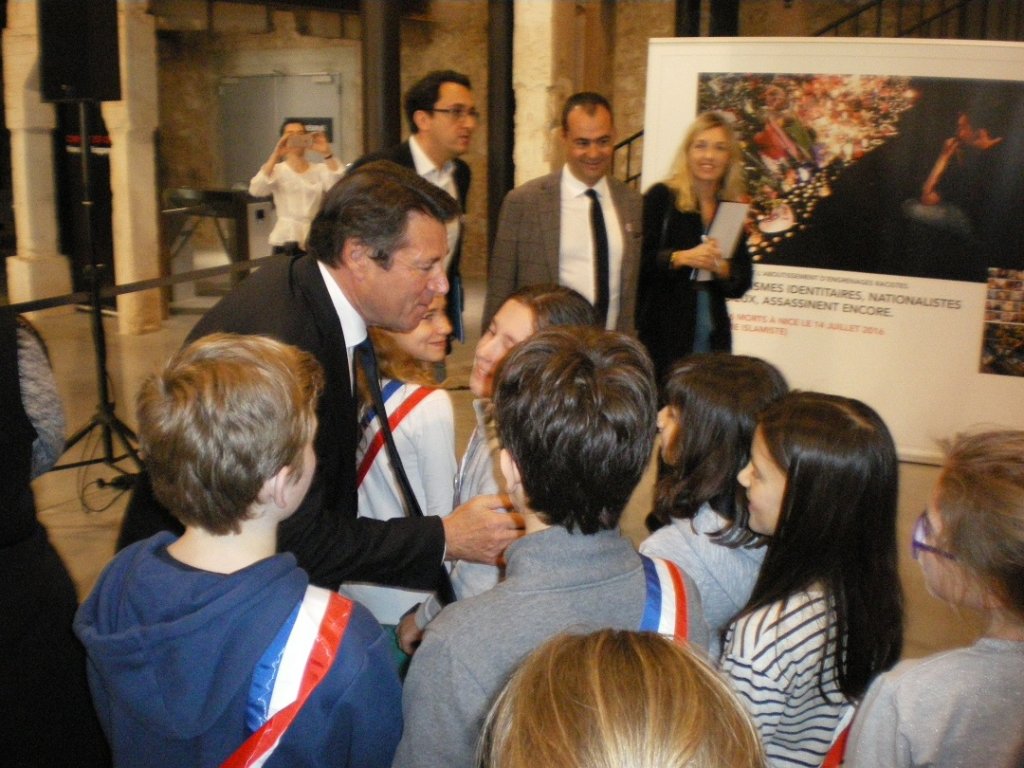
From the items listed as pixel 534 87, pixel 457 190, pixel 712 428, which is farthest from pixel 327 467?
pixel 534 87

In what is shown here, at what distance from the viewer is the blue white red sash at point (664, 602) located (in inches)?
49.9

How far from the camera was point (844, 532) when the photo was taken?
1.64 meters

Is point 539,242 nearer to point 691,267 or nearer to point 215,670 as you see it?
point 691,267

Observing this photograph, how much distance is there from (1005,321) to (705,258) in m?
1.98

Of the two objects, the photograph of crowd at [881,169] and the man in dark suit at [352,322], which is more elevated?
the photograph of crowd at [881,169]

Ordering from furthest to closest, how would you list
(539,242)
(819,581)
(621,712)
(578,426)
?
(539,242), (819,581), (578,426), (621,712)

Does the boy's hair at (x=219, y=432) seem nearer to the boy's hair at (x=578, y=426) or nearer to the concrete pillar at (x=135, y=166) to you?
the boy's hair at (x=578, y=426)

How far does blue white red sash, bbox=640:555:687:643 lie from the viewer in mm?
1269

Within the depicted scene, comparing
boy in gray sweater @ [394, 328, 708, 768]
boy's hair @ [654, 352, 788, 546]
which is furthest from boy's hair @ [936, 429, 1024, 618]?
boy's hair @ [654, 352, 788, 546]

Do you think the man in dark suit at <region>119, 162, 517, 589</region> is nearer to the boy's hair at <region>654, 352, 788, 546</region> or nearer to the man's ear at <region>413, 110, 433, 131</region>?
the boy's hair at <region>654, 352, 788, 546</region>

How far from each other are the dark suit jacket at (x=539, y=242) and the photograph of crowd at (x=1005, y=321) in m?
1.83

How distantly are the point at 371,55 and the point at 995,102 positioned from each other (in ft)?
14.5

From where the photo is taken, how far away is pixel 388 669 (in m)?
1.25

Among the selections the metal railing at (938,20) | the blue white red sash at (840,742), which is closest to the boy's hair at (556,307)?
the blue white red sash at (840,742)
